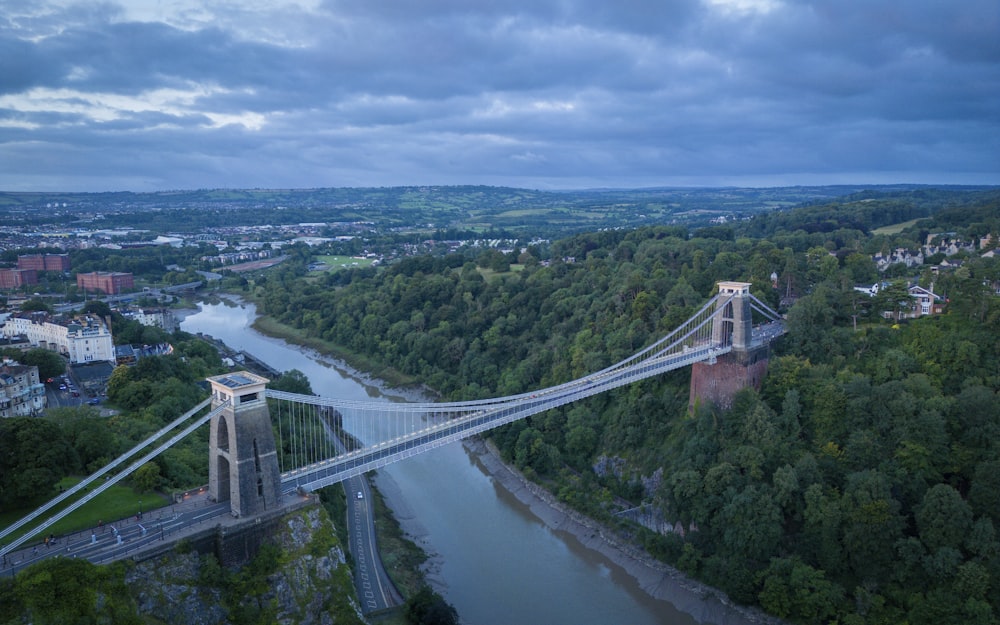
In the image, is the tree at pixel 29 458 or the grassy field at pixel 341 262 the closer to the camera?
the tree at pixel 29 458

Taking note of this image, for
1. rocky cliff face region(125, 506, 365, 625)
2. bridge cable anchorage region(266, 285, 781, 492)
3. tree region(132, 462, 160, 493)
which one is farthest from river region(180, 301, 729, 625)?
tree region(132, 462, 160, 493)

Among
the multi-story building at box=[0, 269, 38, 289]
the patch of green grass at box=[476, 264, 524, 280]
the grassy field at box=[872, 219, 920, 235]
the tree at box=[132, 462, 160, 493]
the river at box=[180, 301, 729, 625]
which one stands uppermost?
the grassy field at box=[872, 219, 920, 235]

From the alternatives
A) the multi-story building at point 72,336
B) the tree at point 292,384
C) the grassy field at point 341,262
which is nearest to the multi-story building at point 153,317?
the multi-story building at point 72,336

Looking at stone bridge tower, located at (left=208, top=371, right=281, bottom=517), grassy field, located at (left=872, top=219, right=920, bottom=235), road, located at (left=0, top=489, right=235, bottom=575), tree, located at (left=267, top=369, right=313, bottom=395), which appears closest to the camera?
road, located at (left=0, top=489, right=235, bottom=575)

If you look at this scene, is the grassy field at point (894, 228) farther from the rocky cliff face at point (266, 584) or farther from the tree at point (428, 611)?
the rocky cliff face at point (266, 584)

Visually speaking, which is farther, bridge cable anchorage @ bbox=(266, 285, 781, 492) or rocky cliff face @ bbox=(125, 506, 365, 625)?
bridge cable anchorage @ bbox=(266, 285, 781, 492)

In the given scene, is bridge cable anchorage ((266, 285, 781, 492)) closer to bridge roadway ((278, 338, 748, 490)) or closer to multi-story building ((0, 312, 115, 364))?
bridge roadway ((278, 338, 748, 490))

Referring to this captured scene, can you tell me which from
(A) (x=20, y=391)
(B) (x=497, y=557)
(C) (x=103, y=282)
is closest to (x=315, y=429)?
(B) (x=497, y=557)
